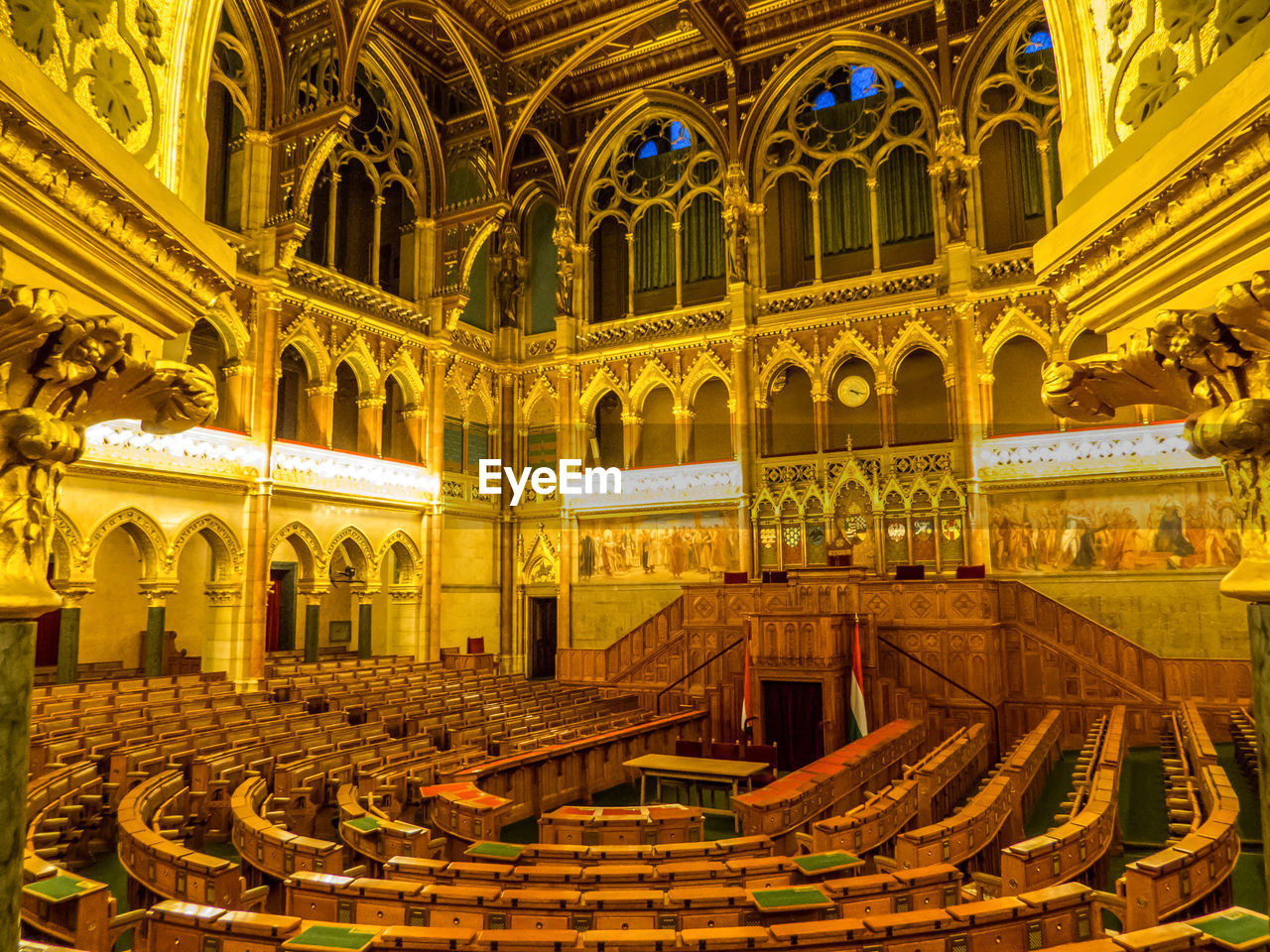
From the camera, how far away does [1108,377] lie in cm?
301

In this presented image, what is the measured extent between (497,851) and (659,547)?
1466 centimetres

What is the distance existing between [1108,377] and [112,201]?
10.4 ft

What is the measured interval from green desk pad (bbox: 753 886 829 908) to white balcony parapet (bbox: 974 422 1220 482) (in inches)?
543

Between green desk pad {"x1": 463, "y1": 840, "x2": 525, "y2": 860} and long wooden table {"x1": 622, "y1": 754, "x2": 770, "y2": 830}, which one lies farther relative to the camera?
long wooden table {"x1": 622, "y1": 754, "x2": 770, "y2": 830}

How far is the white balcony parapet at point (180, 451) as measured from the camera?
13648 mm

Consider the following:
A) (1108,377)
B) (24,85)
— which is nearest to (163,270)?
(24,85)

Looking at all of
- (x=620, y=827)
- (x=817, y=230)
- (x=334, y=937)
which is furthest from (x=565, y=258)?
(x=334, y=937)

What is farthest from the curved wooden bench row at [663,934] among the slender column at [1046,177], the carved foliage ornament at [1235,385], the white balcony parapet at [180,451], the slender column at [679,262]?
the slender column at [679,262]

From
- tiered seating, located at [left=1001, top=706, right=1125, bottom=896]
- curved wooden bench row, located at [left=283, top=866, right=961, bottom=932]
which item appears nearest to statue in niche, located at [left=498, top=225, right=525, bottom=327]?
tiered seating, located at [left=1001, top=706, right=1125, bottom=896]

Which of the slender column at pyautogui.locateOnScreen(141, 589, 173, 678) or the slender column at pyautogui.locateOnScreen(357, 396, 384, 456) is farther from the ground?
the slender column at pyautogui.locateOnScreen(357, 396, 384, 456)

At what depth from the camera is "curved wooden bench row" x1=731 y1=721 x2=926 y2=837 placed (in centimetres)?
702

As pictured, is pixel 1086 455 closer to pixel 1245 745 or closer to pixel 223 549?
pixel 1245 745

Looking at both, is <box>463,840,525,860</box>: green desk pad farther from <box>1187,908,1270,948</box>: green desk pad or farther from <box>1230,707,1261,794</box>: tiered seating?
<box>1230,707,1261,794</box>: tiered seating

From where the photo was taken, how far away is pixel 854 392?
19406mm
